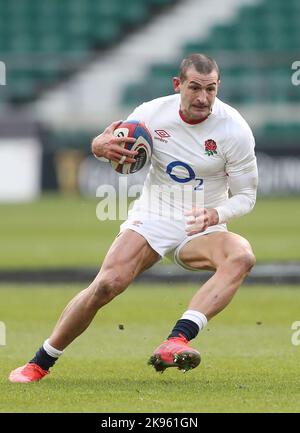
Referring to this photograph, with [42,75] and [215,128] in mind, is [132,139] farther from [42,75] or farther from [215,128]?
[42,75]

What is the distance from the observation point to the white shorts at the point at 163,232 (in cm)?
722

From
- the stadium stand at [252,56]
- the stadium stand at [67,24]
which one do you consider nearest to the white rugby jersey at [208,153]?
the stadium stand at [252,56]

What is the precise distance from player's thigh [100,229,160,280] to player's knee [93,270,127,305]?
0.04 meters

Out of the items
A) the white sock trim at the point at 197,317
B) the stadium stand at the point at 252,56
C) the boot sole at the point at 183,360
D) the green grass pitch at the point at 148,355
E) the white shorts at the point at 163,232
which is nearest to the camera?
the green grass pitch at the point at 148,355

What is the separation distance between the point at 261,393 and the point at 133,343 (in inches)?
98.8

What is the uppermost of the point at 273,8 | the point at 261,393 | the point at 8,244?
the point at 273,8

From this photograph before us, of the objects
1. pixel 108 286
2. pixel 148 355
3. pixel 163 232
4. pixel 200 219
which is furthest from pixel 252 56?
pixel 108 286

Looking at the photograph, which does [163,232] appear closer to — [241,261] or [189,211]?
[189,211]

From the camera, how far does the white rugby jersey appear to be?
7145 mm

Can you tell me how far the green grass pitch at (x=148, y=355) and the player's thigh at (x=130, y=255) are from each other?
0.68 metres

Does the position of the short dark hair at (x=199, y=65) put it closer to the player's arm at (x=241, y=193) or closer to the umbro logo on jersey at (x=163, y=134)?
the umbro logo on jersey at (x=163, y=134)

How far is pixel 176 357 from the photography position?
6484 millimetres

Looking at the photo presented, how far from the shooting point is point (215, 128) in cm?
721
